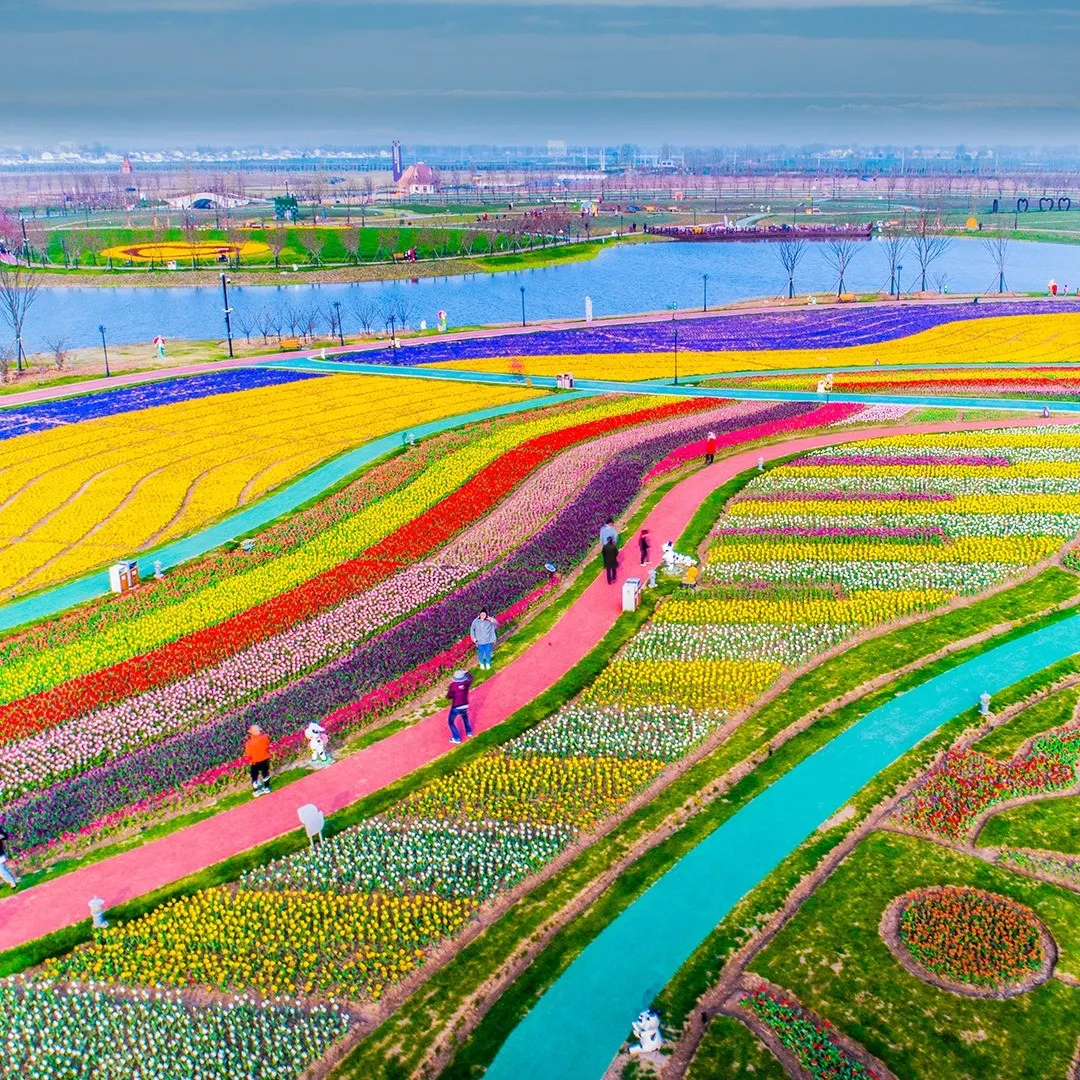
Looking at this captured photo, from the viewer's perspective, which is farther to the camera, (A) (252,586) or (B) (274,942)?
(A) (252,586)

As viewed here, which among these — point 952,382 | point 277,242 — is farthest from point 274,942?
point 277,242

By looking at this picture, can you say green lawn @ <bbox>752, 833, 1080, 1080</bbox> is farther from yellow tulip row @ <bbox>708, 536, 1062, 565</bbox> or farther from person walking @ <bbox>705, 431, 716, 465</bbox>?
person walking @ <bbox>705, 431, 716, 465</bbox>

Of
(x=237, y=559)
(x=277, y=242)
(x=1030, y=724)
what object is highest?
(x=277, y=242)

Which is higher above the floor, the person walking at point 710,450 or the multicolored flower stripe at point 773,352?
the multicolored flower stripe at point 773,352

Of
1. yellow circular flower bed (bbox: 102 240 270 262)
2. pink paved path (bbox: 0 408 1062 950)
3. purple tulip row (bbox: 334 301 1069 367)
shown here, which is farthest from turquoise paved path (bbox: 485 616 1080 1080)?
yellow circular flower bed (bbox: 102 240 270 262)

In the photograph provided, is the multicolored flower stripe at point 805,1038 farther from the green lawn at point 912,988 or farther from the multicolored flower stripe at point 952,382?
the multicolored flower stripe at point 952,382

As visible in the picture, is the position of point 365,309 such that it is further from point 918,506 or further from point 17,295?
point 918,506

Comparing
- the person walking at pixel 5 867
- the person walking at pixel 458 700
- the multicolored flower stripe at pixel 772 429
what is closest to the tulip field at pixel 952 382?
the multicolored flower stripe at pixel 772 429
